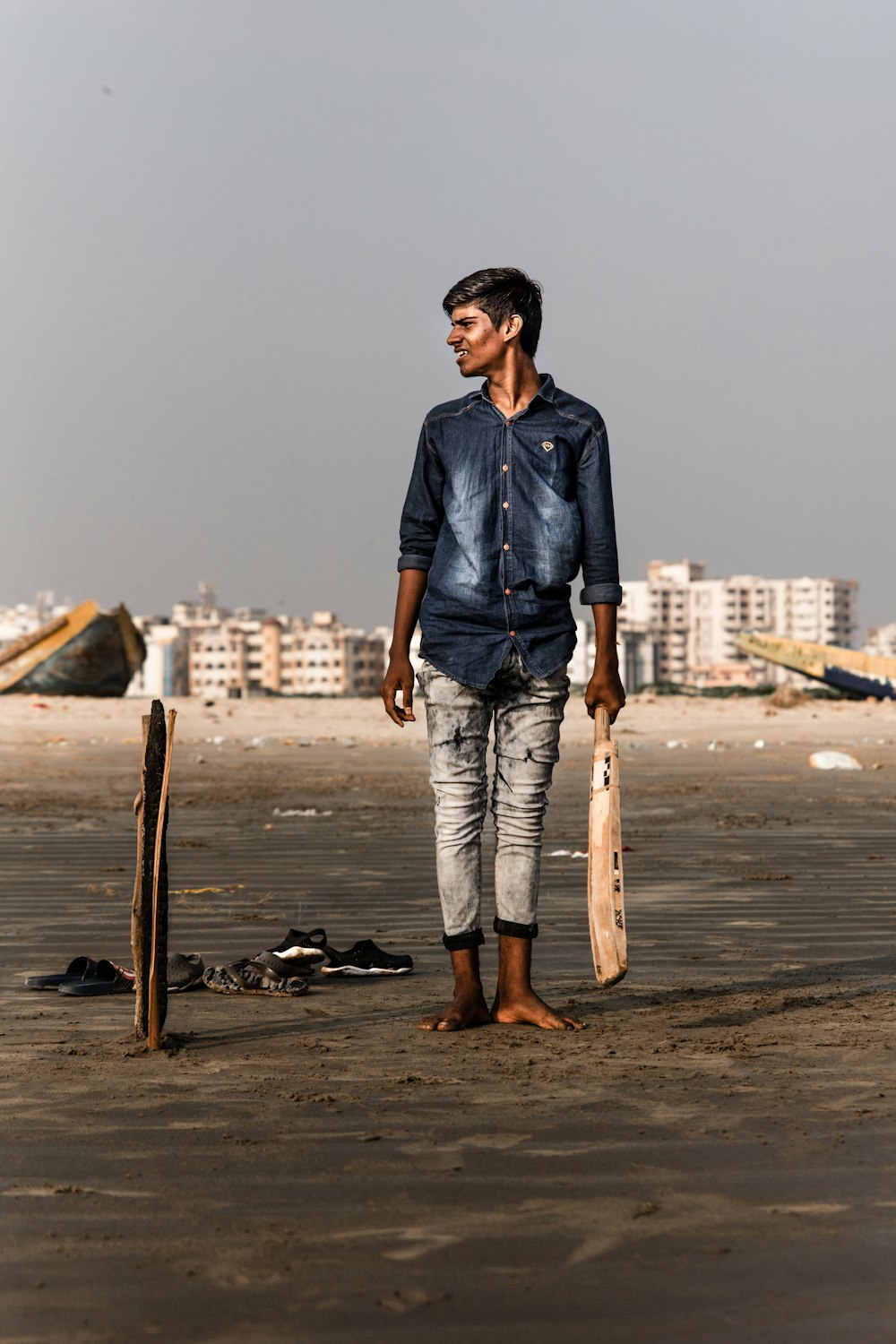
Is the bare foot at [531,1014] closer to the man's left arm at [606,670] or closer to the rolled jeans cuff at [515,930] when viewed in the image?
the rolled jeans cuff at [515,930]

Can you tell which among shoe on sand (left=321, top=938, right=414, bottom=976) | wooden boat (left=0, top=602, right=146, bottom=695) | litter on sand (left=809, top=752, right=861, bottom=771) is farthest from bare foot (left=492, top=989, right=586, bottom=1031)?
wooden boat (left=0, top=602, right=146, bottom=695)

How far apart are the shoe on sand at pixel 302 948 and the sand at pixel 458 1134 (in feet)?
0.59

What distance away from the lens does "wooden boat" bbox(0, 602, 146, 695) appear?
116 feet

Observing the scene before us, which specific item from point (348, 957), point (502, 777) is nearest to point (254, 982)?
point (348, 957)

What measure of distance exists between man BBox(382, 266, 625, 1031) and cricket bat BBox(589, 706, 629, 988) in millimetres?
162

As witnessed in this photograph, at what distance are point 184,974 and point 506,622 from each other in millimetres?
1492

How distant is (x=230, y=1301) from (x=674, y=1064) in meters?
1.71

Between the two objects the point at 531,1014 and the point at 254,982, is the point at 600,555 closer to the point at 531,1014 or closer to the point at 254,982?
the point at 531,1014

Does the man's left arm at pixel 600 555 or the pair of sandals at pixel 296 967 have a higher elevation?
the man's left arm at pixel 600 555

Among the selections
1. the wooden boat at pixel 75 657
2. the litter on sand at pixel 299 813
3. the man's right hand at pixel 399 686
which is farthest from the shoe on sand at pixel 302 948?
the wooden boat at pixel 75 657

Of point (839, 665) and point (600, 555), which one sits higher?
point (600, 555)

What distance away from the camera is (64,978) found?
15.1 ft

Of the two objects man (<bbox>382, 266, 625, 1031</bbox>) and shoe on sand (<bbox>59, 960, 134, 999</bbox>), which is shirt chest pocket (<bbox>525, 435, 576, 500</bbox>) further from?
shoe on sand (<bbox>59, 960, 134, 999</bbox>)

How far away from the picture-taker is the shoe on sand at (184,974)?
4555 mm
